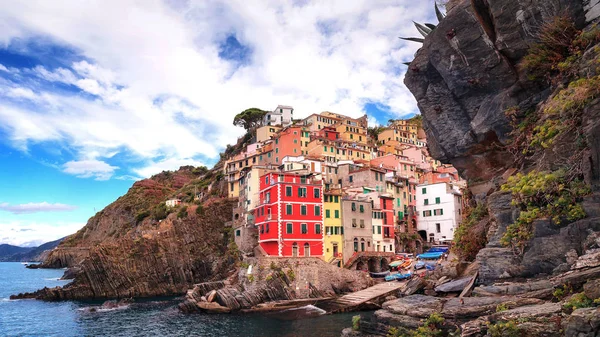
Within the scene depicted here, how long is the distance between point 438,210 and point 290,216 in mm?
28594

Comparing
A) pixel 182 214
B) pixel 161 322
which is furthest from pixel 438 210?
pixel 161 322

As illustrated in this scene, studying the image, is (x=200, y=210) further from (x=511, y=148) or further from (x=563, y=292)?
(x=563, y=292)

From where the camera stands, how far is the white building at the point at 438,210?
68.0 meters

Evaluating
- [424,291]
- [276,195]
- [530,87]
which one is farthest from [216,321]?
[530,87]

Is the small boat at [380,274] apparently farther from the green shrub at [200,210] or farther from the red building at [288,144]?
the red building at [288,144]

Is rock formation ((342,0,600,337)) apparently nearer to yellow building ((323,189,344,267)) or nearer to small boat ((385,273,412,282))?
small boat ((385,273,412,282))

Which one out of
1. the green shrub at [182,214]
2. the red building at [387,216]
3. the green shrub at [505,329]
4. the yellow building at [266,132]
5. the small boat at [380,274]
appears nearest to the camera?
the green shrub at [505,329]

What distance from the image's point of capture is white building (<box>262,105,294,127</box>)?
111m

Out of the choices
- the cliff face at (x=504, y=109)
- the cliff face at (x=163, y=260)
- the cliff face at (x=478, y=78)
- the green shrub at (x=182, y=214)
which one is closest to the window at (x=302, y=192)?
the cliff face at (x=163, y=260)

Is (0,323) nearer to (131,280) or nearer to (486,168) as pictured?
(131,280)

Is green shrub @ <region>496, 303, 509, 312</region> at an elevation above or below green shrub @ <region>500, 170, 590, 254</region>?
below

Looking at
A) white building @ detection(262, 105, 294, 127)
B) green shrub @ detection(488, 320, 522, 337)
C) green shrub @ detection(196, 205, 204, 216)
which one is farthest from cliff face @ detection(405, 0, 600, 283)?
white building @ detection(262, 105, 294, 127)

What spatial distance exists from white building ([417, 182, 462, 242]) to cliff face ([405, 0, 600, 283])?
44.4 metres

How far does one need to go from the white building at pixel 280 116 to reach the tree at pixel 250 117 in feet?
7.82
